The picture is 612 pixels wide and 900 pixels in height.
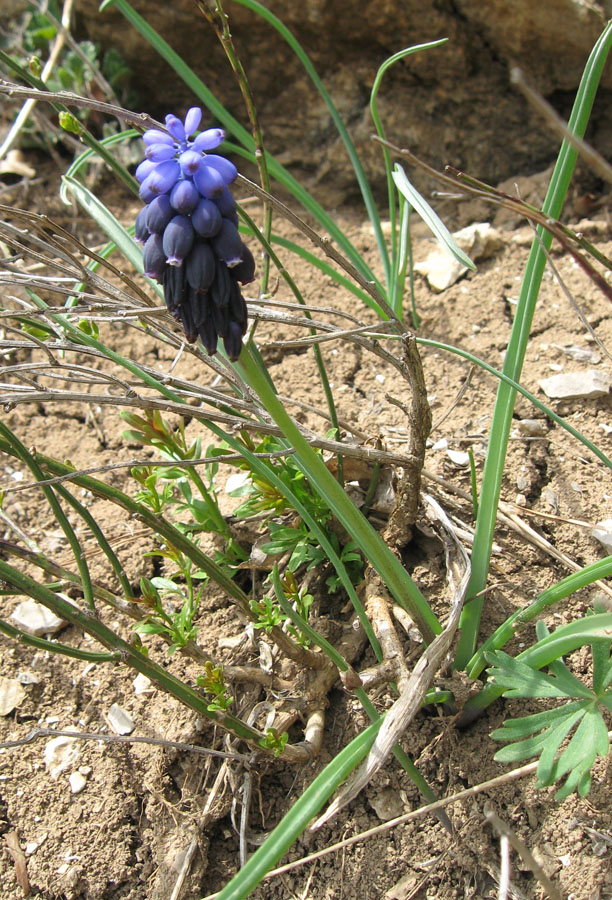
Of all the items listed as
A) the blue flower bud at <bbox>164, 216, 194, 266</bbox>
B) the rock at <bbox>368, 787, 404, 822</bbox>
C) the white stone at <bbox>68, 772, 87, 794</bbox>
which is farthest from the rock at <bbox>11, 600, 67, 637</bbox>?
the blue flower bud at <bbox>164, 216, 194, 266</bbox>

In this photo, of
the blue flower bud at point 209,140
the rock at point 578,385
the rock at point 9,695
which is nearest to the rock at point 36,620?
the rock at point 9,695

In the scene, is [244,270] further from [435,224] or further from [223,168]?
[435,224]

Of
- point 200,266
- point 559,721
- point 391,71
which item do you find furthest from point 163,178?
point 391,71

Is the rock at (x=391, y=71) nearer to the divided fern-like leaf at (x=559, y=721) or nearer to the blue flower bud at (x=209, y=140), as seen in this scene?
the blue flower bud at (x=209, y=140)

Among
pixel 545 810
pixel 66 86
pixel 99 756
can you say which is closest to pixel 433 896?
pixel 545 810

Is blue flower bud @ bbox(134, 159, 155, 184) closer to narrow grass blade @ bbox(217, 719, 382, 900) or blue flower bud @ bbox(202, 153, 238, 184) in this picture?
blue flower bud @ bbox(202, 153, 238, 184)

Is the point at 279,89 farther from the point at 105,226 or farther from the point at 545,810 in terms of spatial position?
the point at 545,810
